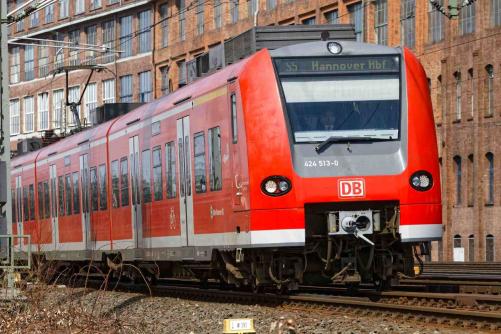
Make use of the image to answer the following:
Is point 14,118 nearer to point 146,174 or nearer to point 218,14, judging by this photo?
point 218,14

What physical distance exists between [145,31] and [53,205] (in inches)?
1847

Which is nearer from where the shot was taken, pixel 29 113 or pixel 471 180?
pixel 471 180

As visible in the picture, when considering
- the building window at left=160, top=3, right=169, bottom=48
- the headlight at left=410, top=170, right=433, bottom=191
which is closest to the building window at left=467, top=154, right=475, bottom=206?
the building window at left=160, top=3, right=169, bottom=48

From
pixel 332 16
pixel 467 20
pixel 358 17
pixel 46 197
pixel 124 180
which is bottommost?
pixel 46 197

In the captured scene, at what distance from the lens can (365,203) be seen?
56.0 feet

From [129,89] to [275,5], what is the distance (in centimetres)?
1725

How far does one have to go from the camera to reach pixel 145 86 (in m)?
77.6

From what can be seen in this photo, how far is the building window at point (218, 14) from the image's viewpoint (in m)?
69.8

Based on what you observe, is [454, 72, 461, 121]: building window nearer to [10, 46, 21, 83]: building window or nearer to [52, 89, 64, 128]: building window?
[52, 89, 64, 128]: building window

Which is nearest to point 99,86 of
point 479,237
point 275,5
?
point 275,5

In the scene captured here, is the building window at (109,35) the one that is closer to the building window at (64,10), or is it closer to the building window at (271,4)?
the building window at (64,10)

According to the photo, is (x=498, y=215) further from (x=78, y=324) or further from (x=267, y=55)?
(x=78, y=324)

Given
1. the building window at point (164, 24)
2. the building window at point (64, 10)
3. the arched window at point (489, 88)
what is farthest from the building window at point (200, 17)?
the arched window at point (489, 88)

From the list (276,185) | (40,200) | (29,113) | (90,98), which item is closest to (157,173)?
(276,185)
